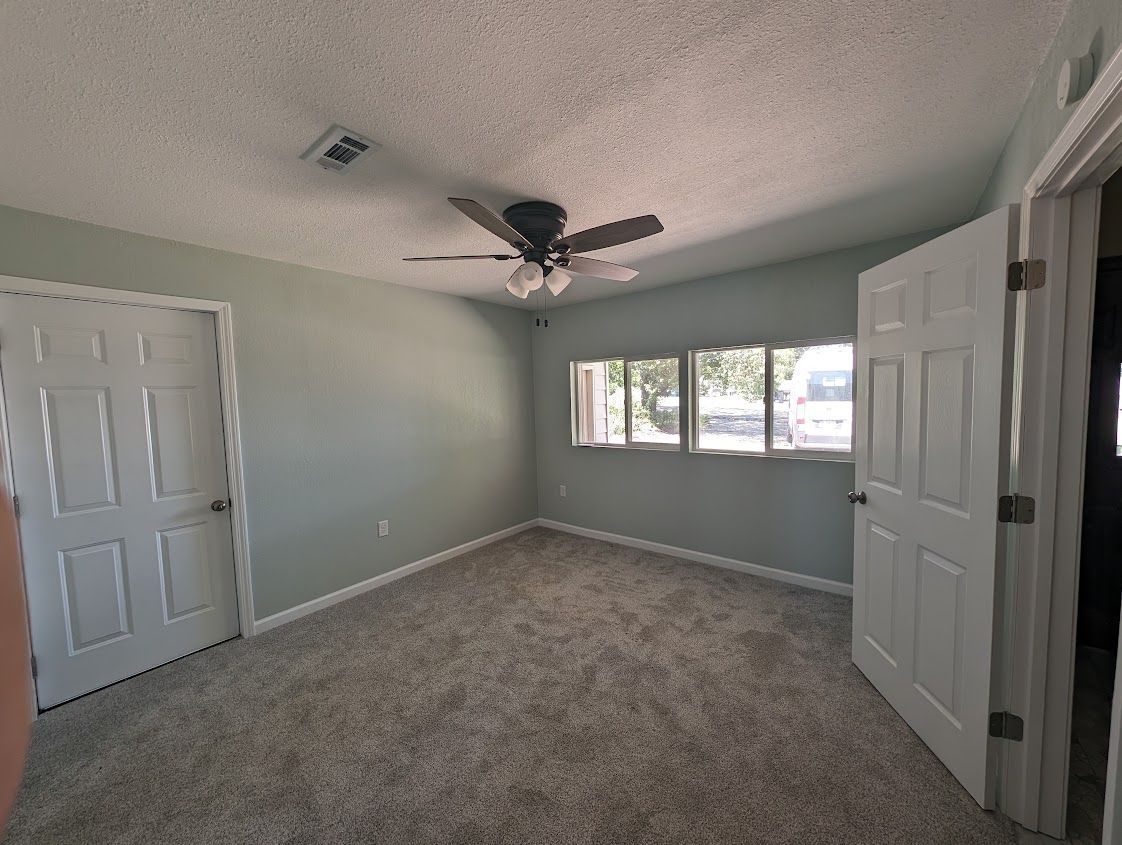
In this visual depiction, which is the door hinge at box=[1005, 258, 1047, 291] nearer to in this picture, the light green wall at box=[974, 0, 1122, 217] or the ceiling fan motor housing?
the light green wall at box=[974, 0, 1122, 217]

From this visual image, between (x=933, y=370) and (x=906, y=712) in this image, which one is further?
(x=906, y=712)

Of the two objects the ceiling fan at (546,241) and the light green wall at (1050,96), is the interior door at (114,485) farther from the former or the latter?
the light green wall at (1050,96)

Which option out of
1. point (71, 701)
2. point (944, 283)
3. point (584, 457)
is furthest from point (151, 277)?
point (944, 283)

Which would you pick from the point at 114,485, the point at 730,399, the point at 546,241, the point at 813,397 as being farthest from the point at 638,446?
the point at 114,485

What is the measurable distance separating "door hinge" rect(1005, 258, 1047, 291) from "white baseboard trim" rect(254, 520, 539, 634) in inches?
150

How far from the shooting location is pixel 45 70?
1.40m

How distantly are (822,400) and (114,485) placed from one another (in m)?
4.20

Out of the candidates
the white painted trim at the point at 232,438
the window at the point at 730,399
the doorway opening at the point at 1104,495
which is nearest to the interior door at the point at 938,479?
the doorway opening at the point at 1104,495

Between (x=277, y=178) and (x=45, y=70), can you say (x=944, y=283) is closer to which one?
(x=277, y=178)

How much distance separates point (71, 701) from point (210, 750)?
98 cm

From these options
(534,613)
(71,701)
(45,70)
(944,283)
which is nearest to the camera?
(45,70)

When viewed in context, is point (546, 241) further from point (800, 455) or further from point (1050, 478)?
point (800, 455)

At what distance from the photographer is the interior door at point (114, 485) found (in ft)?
7.57

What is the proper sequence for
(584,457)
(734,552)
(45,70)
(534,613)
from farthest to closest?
(584,457)
(734,552)
(534,613)
(45,70)
